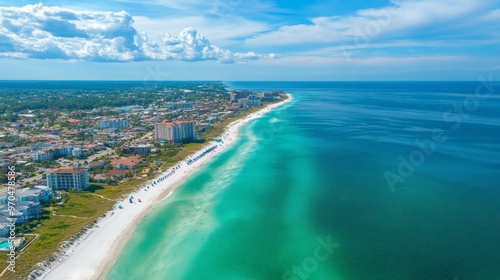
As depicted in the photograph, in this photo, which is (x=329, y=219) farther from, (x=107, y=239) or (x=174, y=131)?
Result: (x=174, y=131)

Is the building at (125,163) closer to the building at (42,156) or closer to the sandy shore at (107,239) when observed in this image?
the sandy shore at (107,239)

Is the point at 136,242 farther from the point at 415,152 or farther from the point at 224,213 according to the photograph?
the point at 415,152

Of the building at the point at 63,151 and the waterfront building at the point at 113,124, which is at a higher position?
the waterfront building at the point at 113,124

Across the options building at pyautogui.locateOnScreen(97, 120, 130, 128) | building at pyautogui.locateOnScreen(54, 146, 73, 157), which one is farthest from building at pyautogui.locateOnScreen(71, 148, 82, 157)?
building at pyautogui.locateOnScreen(97, 120, 130, 128)

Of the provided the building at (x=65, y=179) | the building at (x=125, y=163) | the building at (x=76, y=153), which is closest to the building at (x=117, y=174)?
the building at (x=125, y=163)

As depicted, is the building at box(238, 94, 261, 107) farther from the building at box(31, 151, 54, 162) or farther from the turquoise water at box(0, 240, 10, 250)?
the turquoise water at box(0, 240, 10, 250)

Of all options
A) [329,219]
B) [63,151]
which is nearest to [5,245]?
[329,219]

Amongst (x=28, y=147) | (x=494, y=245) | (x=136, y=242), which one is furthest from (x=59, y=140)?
(x=494, y=245)
